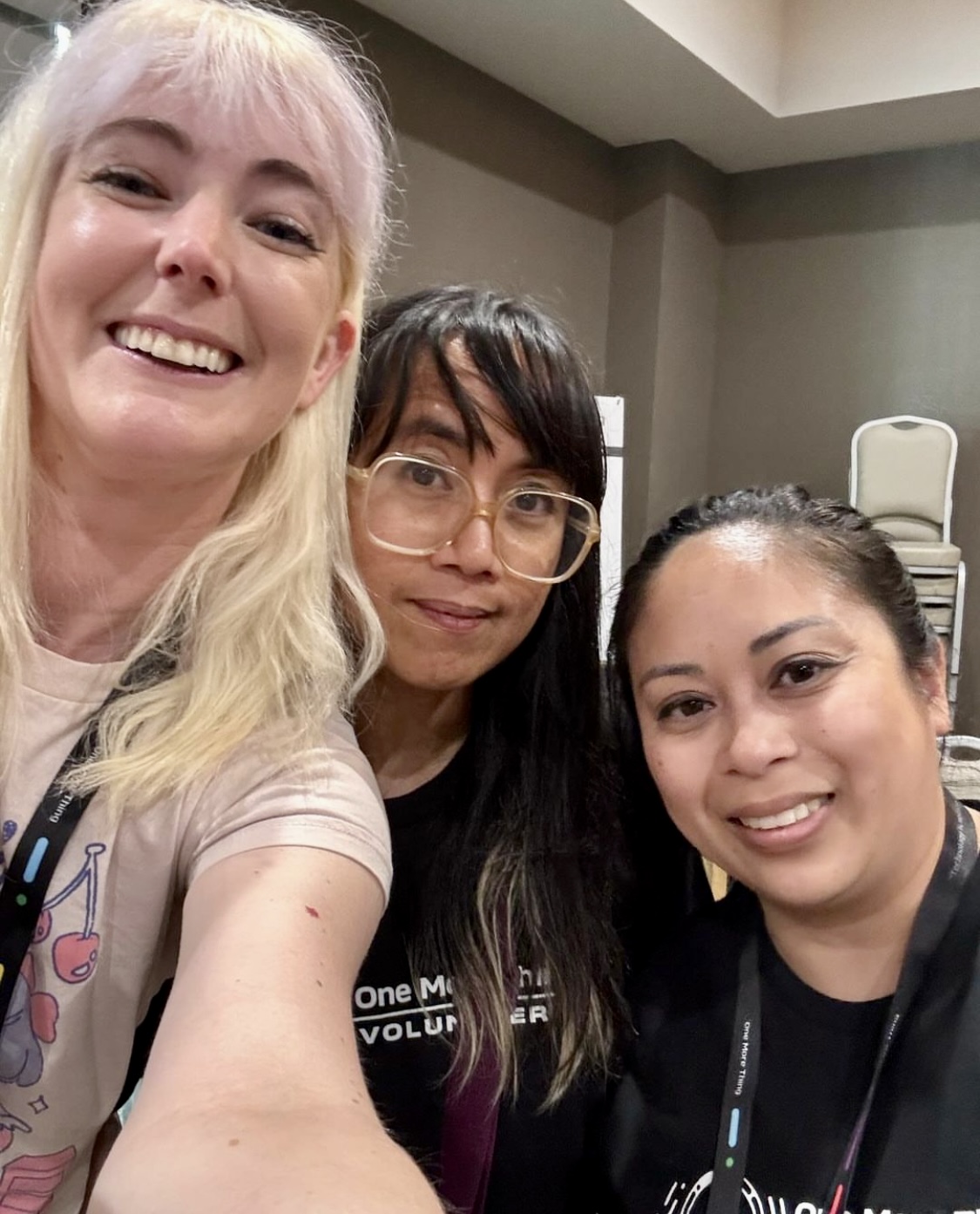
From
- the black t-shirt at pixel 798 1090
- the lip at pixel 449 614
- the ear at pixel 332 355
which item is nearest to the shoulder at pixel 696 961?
the black t-shirt at pixel 798 1090

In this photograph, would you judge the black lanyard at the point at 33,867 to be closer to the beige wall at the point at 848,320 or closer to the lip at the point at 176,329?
the lip at the point at 176,329

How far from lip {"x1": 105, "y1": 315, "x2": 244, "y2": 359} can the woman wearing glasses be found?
0.33m

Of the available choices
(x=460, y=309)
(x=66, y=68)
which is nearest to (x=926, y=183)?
(x=460, y=309)

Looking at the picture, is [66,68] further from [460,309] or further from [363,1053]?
[363,1053]

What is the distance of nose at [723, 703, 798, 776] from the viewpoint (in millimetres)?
1013

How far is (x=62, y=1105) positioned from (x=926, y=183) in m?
5.38

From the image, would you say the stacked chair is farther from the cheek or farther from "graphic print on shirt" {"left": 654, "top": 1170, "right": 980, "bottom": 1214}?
"graphic print on shirt" {"left": 654, "top": 1170, "right": 980, "bottom": 1214}

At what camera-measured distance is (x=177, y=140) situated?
2.88 ft

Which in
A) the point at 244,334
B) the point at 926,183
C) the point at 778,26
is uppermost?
the point at 778,26

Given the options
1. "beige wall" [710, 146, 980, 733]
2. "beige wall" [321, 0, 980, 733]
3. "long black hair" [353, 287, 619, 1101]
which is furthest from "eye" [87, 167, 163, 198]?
"beige wall" [710, 146, 980, 733]

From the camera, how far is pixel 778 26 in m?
4.41

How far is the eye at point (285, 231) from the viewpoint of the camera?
0.92m

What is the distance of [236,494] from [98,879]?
1.27 ft

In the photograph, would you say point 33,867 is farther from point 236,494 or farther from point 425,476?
point 425,476
